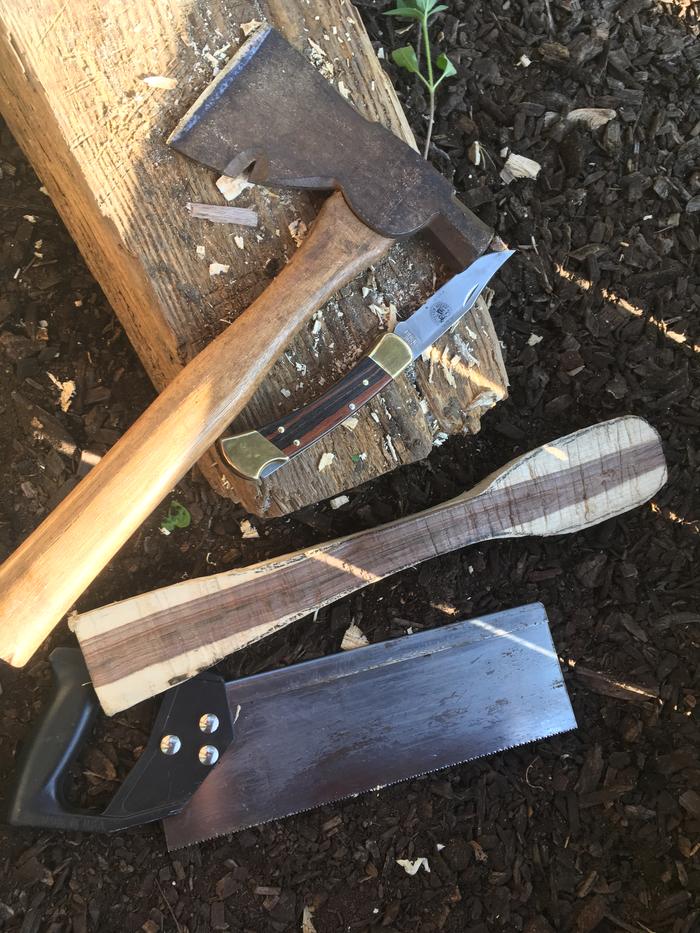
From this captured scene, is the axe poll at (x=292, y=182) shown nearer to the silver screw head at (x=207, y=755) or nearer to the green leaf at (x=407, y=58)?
the green leaf at (x=407, y=58)

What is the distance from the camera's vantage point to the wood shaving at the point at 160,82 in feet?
5.89

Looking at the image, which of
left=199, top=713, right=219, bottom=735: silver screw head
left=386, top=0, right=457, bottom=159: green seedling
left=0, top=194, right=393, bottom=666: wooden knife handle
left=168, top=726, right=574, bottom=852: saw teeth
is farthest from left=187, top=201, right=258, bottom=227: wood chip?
left=168, top=726, right=574, bottom=852: saw teeth

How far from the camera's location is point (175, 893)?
2.12 meters

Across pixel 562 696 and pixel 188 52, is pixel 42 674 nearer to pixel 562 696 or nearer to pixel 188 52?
pixel 562 696

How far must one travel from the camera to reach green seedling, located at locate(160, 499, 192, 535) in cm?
221

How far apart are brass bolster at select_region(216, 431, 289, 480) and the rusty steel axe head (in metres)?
0.58

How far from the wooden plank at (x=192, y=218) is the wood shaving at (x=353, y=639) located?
0.48 meters

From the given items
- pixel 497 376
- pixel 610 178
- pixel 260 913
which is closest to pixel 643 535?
pixel 497 376

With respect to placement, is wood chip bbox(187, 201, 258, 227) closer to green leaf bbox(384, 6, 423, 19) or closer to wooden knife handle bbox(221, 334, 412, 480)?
wooden knife handle bbox(221, 334, 412, 480)

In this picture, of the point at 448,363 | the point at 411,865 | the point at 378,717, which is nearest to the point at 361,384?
the point at 448,363

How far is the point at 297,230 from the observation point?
6.22 ft

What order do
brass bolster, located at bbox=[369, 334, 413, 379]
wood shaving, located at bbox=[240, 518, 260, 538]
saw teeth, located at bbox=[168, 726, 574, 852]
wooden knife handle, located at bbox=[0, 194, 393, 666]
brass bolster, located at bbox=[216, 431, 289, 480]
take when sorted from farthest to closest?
wood shaving, located at bbox=[240, 518, 260, 538]
saw teeth, located at bbox=[168, 726, 574, 852]
brass bolster, located at bbox=[369, 334, 413, 379]
brass bolster, located at bbox=[216, 431, 289, 480]
wooden knife handle, located at bbox=[0, 194, 393, 666]

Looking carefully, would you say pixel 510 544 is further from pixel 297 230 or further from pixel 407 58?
pixel 407 58

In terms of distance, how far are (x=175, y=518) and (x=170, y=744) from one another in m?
0.63
